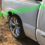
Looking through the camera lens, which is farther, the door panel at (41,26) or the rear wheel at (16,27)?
the rear wheel at (16,27)

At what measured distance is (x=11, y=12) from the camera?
5.40 meters

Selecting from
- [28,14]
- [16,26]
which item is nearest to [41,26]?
[28,14]

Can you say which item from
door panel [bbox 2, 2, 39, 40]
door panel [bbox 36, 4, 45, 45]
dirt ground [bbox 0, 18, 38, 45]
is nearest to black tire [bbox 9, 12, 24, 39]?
dirt ground [bbox 0, 18, 38, 45]

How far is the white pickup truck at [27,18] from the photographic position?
13.1 ft

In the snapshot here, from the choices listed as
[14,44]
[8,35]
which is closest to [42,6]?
[14,44]

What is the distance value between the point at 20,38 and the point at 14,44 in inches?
12.2

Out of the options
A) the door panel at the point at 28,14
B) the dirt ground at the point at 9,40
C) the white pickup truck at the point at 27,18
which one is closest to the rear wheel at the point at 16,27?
the white pickup truck at the point at 27,18

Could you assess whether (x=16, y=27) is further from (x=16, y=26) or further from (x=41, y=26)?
(x=41, y=26)

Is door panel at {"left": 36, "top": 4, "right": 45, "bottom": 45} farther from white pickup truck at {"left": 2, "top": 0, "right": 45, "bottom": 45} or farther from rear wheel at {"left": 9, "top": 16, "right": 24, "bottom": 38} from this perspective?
rear wheel at {"left": 9, "top": 16, "right": 24, "bottom": 38}

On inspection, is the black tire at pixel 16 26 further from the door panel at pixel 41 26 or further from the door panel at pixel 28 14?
the door panel at pixel 41 26

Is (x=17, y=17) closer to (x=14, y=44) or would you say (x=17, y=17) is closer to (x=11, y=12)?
(x=11, y=12)

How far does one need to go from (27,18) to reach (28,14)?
12 cm

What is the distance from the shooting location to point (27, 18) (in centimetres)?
444

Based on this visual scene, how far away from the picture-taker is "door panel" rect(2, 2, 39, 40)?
416cm
